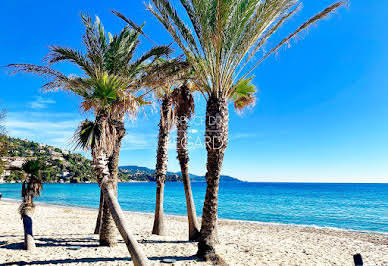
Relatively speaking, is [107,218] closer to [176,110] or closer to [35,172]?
[35,172]

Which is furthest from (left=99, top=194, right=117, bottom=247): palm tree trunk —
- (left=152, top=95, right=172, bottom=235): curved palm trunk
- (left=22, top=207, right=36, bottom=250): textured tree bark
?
(left=152, top=95, right=172, bottom=235): curved palm trunk

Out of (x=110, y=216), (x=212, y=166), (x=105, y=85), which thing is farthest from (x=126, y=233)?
(x=105, y=85)

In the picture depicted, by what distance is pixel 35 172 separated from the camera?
7270mm

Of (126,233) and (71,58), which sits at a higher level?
(71,58)

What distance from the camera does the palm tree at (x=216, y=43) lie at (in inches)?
251

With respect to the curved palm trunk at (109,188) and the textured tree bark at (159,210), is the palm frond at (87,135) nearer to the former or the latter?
the curved palm trunk at (109,188)

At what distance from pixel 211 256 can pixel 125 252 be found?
8.57ft

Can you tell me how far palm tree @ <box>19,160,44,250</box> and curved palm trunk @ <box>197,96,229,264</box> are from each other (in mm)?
5207

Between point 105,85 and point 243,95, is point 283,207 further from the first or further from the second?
point 105,85

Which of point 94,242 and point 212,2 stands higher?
point 212,2

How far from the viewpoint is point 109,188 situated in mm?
5754

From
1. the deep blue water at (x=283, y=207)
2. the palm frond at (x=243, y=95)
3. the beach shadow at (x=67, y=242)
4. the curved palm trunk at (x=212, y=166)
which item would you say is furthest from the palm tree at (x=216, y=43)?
the deep blue water at (x=283, y=207)

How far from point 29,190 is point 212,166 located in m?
5.72

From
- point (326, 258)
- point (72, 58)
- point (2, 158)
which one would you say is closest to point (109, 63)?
point (72, 58)
